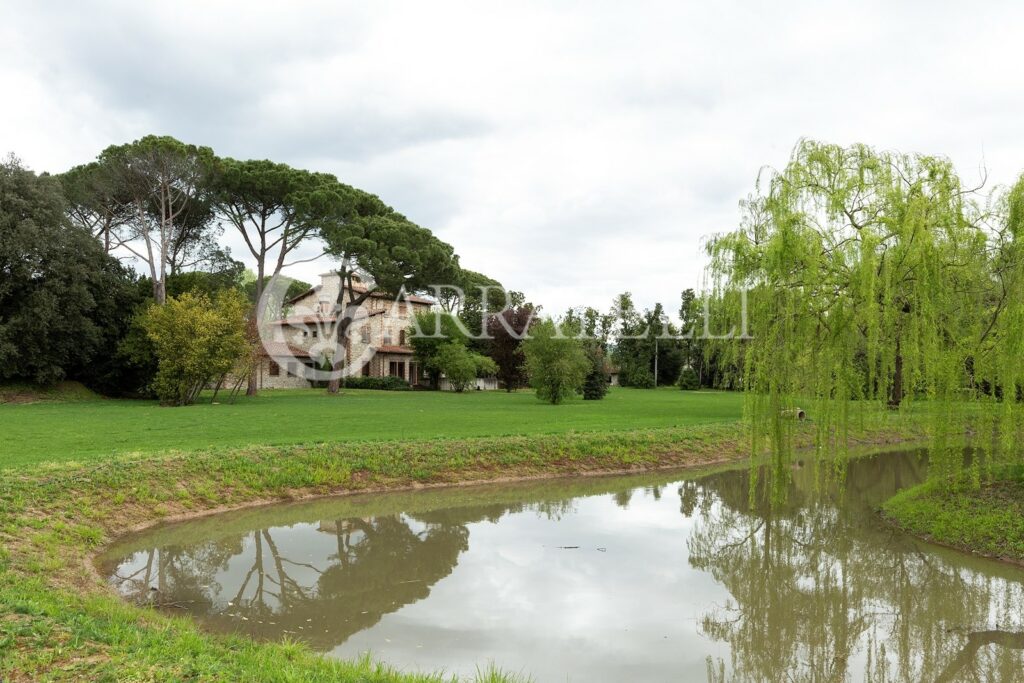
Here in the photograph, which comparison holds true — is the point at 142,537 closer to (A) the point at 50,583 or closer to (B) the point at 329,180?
(A) the point at 50,583

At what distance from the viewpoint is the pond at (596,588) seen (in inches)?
244

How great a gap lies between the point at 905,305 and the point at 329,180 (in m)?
32.5

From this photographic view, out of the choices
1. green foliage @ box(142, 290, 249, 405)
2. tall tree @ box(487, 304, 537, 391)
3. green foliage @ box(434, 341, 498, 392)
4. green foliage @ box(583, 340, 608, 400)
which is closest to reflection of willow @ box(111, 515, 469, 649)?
green foliage @ box(142, 290, 249, 405)

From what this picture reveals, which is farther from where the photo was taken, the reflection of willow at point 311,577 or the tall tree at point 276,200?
the tall tree at point 276,200

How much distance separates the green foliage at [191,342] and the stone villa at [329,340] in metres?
15.3

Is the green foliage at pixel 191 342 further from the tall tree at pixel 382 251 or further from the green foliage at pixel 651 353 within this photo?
the green foliage at pixel 651 353

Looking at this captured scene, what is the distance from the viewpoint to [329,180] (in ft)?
121

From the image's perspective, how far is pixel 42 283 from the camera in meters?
28.8

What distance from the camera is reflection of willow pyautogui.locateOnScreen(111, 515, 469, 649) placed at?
7.07m

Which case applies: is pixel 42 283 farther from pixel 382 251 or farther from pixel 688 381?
pixel 688 381

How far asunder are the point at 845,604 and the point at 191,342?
26756 millimetres

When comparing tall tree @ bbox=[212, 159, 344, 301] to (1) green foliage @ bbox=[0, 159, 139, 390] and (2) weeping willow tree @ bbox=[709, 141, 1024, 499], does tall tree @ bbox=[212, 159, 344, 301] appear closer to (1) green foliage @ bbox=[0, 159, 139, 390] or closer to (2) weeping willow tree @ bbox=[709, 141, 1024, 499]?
(1) green foliage @ bbox=[0, 159, 139, 390]

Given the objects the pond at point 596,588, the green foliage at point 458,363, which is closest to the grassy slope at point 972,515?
the pond at point 596,588

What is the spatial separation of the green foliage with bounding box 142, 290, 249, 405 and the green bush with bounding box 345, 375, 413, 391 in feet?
54.0
